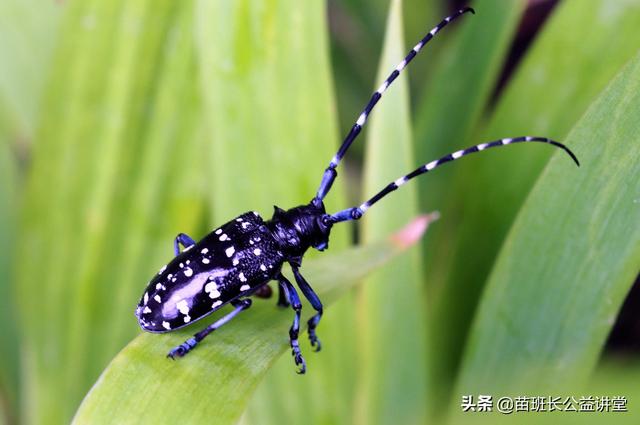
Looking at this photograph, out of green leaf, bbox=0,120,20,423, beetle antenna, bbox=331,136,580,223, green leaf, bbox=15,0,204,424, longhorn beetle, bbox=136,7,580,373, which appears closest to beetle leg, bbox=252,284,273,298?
longhorn beetle, bbox=136,7,580,373

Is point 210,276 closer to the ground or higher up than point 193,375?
higher up

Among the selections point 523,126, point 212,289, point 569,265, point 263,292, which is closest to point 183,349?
point 212,289

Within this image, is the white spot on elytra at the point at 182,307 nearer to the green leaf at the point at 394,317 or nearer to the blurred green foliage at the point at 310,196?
the blurred green foliage at the point at 310,196

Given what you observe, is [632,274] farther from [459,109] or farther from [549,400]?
[459,109]

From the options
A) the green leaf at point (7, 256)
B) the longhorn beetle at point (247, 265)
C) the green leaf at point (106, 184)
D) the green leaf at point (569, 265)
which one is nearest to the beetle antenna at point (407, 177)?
the longhorn beetle at point (247, 265)

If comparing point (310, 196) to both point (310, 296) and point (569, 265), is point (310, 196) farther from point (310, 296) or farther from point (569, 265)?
point (569, 265)

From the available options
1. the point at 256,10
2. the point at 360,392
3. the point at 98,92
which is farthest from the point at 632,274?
the point at 98,92
